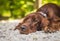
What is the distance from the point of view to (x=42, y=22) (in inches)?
126

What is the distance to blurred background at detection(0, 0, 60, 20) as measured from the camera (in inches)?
177

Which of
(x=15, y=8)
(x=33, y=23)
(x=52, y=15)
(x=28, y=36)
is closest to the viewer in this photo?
(x=28, y=36)

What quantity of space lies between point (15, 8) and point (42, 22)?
4.84ft

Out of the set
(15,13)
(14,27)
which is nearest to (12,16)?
(15,13)

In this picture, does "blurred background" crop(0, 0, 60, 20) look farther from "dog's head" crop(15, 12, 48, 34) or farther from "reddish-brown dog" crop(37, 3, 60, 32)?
"dog's head" crop(15, 12, 48, 34)

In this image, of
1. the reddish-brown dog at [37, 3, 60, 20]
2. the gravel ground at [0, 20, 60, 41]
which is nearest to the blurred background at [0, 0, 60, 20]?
the reddish-brown dog at [37, 3, 60, 20]

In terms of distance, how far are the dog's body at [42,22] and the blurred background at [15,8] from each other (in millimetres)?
1112

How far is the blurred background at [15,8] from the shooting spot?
14.7 ft

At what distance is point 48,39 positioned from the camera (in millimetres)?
2730

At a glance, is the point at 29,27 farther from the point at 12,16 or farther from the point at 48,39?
the point at 12,16

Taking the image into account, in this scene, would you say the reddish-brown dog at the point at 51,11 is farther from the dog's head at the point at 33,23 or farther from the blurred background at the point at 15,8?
the blurred background at the point at 15,8

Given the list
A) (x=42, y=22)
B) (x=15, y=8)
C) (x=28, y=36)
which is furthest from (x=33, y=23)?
(x=15, y=8)

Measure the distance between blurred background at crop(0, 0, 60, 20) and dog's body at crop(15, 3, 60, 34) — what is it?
1.11 meters

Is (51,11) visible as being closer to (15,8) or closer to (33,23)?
(33,23)
